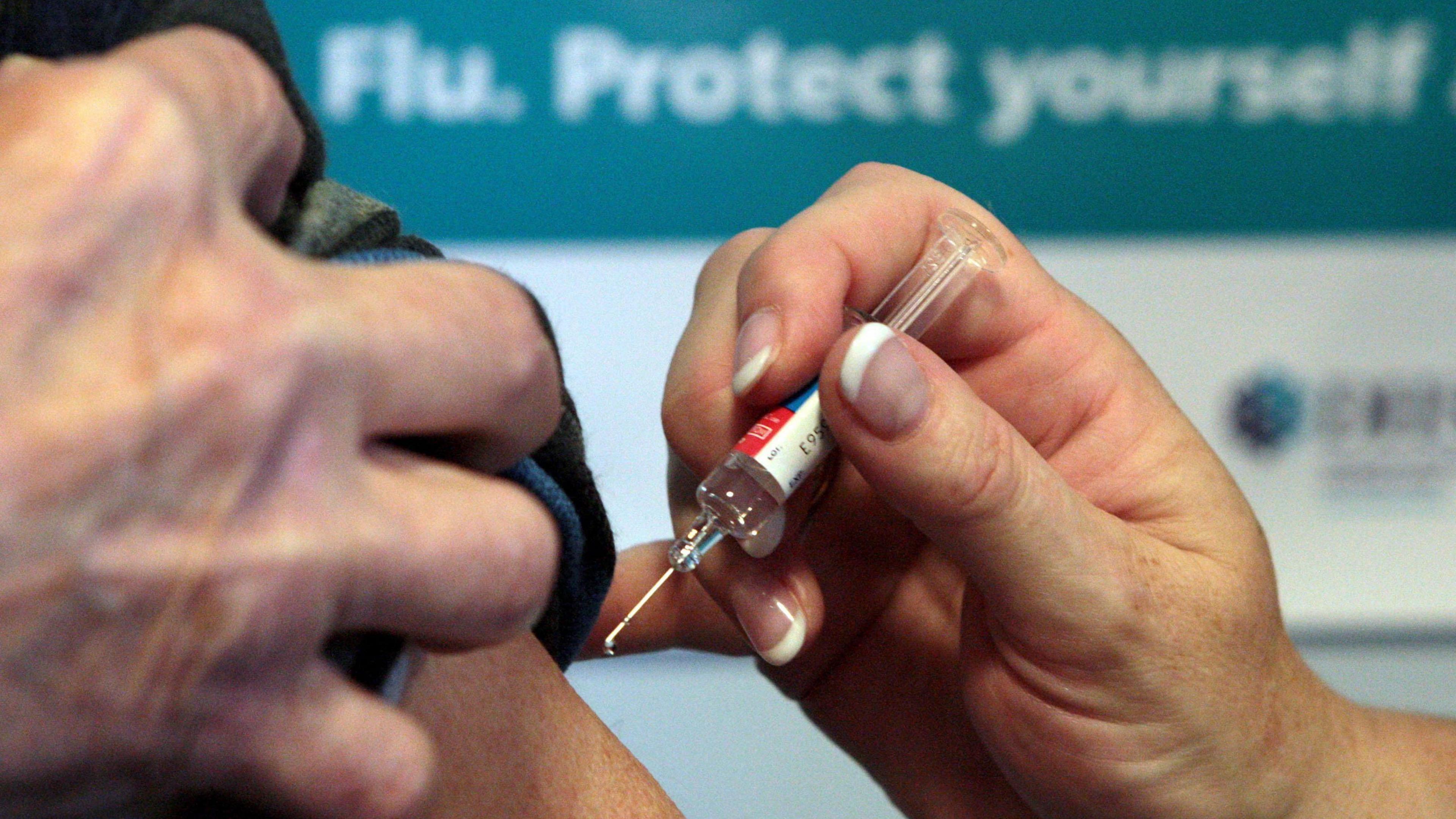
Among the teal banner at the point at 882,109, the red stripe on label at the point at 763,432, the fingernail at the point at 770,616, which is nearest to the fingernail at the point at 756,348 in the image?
the red stripe on label at the point at 763,432

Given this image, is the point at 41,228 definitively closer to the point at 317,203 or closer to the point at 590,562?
the point at 317,203

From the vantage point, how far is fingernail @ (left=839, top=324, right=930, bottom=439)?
0.59m

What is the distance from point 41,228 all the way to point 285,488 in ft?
0.26

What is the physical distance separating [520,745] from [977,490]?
27 cm

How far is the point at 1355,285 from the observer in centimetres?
167

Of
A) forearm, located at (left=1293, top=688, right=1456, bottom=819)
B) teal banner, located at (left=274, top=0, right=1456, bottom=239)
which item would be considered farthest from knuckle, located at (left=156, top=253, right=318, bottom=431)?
teal banner, located at (left=274, top=0, right=1456, bottom=239)

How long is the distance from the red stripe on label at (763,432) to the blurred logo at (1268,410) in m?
1.26

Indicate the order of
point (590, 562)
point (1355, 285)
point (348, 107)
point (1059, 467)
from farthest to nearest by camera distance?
point (1355, 285) → point (348, 107) → point (1059, 467) → point (590, 562)

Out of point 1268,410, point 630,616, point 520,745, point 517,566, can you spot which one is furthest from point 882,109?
point 517,566

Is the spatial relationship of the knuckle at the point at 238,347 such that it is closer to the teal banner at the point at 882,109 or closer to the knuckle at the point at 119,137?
the knuckle at the point at 119,137

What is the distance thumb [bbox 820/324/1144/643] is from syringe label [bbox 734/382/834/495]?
0.02 meters

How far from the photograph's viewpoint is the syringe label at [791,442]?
0.63m

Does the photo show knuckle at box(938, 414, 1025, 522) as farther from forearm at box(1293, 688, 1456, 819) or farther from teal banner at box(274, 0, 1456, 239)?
teal banner at box(274, 0, 1456, 239)

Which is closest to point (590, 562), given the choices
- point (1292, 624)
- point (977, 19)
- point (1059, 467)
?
point (1059, 467)
